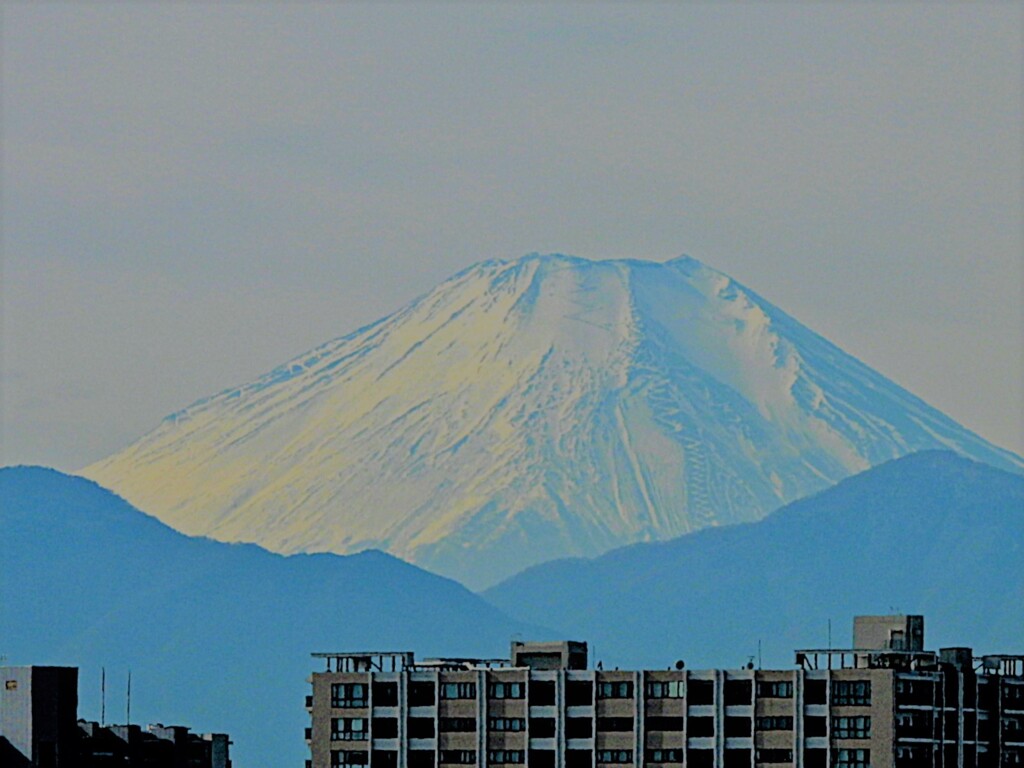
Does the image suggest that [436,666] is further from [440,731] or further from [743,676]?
[743,676]

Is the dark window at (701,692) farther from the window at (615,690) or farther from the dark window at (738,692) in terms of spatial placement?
the window at (615,690)

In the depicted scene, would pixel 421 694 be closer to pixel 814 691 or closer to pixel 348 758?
pixel 348 758

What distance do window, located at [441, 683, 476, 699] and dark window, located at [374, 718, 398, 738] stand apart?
2.27 m

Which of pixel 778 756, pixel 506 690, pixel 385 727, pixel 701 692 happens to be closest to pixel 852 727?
pixel 778 756

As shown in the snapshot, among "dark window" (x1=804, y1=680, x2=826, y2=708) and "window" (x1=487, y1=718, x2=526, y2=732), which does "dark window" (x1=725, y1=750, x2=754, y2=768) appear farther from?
"window" (x1=487, y1=718, x2=526, y2=732)

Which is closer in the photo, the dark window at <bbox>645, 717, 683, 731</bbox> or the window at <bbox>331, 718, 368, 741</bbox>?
the dark window at <bbox>645, 717, 683, 731</bbox>

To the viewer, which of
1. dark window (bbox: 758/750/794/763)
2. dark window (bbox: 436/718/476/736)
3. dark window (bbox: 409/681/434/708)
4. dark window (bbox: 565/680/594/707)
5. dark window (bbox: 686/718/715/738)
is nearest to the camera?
dark window (bbox: 758/750/794/763)

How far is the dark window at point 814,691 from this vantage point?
116812 millimetres

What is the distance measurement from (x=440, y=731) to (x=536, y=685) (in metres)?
4.09

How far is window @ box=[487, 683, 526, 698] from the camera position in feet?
395

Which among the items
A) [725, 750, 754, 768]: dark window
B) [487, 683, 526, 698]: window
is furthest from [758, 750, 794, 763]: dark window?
[487, 683, 526, 698]: window

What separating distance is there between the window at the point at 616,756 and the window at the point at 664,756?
0.78 metres

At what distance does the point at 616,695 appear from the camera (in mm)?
119938

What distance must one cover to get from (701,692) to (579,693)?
4.79m
